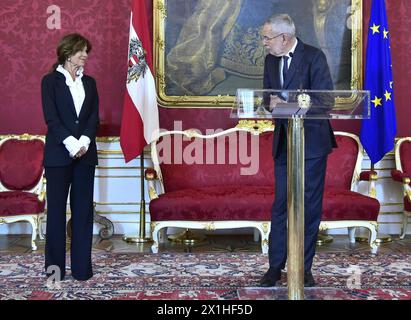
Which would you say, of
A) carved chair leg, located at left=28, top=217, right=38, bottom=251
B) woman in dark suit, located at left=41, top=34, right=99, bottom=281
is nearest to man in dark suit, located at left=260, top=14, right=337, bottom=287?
woman in dark suit, located at left=41, top=34, right=99, bottom=281

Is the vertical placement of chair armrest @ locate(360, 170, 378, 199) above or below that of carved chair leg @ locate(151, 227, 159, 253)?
above

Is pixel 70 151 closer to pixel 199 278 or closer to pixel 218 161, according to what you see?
pixel 199 278

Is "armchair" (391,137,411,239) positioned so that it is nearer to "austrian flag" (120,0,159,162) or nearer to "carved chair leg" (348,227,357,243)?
"carved chair leg" (348,227,357,243)

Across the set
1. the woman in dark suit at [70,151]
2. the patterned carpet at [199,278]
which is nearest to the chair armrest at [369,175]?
the patterned carpet at [199,278]

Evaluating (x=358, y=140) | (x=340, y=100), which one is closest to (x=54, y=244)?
(x=340, y=100)

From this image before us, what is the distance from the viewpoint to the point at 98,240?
5805 millimetres

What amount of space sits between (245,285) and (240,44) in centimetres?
313

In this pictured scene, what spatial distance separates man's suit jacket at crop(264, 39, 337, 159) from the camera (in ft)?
11.2

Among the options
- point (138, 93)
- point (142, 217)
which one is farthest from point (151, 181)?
point (138, 93)

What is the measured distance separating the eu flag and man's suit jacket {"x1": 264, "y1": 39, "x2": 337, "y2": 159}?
2.45 metres

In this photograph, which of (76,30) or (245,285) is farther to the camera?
(76,30)

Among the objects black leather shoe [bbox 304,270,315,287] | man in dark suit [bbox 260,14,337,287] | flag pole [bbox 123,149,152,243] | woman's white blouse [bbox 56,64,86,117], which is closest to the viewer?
man in dark suit [bbox 260,14,337,287]

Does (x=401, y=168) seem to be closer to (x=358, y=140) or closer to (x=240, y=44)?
(x=358, y=140)

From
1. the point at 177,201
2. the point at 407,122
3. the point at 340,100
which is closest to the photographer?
the point at 340,100
